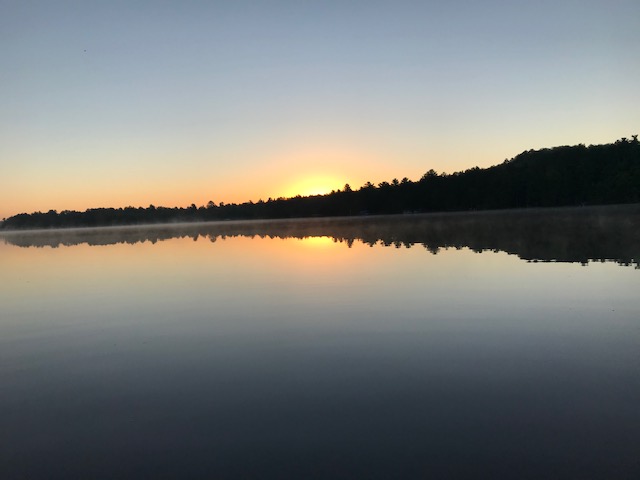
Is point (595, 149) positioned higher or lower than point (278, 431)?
higher

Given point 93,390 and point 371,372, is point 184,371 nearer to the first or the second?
point 93,390

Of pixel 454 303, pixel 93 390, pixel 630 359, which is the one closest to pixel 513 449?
pixel 630 359

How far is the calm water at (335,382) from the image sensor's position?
23.0 ft

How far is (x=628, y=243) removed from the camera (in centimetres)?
3362

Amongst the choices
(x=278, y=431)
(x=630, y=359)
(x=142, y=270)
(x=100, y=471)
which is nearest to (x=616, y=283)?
(x=630, y=359)

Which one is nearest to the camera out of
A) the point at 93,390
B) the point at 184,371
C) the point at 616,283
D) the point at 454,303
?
the point at 93,390

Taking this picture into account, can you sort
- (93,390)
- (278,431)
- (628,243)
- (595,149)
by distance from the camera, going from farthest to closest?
(595,149) < (628,243) < (93,390) < (278,431)

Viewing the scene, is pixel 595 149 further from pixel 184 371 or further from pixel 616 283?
pixel 184 371

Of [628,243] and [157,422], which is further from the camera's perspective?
[628,243]

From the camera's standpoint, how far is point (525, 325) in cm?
1391

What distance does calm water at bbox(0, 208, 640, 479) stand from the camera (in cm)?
702

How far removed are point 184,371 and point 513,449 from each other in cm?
763

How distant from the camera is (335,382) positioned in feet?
32.8

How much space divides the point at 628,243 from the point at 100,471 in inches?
1466
